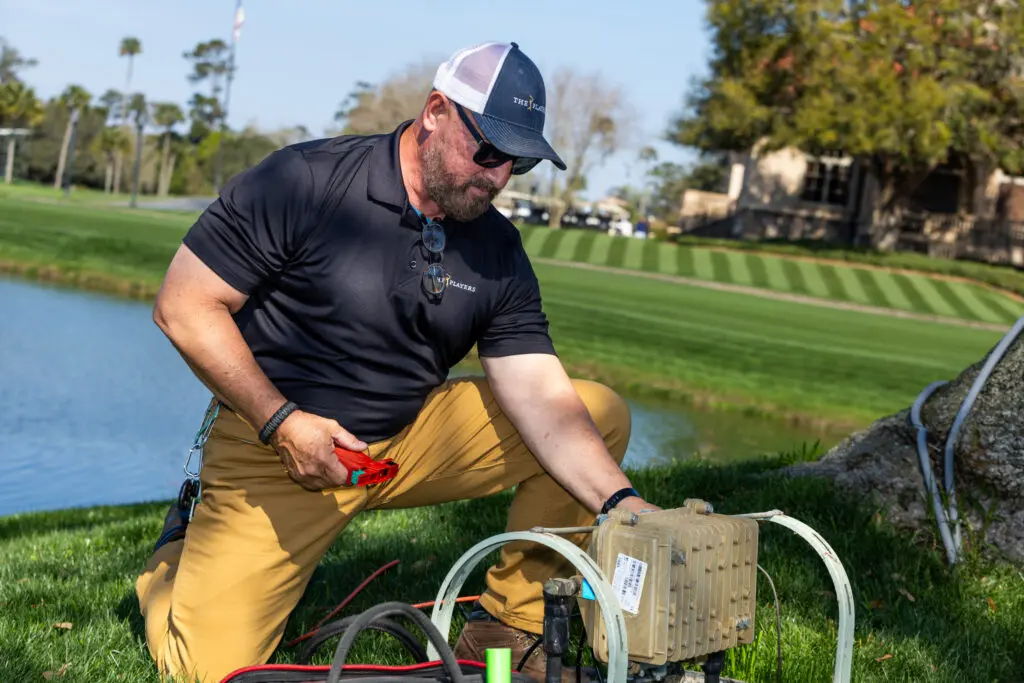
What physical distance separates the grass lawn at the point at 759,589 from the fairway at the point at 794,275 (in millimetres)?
23215

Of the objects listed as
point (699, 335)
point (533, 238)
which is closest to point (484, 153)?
point (699, 335)

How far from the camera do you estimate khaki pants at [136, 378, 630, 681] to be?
121 inches

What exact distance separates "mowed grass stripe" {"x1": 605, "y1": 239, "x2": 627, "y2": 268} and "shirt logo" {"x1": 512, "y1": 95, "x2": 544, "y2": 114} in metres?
27.7

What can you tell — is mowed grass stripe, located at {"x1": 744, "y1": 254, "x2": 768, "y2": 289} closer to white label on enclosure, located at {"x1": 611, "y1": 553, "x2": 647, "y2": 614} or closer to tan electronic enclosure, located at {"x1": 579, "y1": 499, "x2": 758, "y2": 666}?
tan electronic enclosure, located at {"x1": 579, "y1": 499, "x2": 758, "y2": 666}

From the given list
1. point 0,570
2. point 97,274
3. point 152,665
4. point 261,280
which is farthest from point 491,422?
point 97,274

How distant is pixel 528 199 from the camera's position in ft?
226

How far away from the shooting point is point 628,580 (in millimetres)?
2289

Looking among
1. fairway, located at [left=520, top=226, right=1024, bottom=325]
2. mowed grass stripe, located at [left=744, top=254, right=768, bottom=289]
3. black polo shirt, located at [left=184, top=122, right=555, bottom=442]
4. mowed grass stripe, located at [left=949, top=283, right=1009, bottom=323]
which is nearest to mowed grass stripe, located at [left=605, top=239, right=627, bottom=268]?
fairway, located at [left=520, top=226, right=1024, bottom=325]

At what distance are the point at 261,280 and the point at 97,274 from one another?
1504 centimetres

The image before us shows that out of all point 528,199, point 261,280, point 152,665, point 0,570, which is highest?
point 261,280

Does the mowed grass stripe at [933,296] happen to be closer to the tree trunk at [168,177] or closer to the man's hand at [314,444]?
the man's hand at [314,444]

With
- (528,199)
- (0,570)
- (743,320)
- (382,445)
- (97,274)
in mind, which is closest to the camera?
(382,445)

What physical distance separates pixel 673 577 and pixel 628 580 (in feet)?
0.29

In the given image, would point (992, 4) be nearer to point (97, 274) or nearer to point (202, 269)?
point (97, 274)
